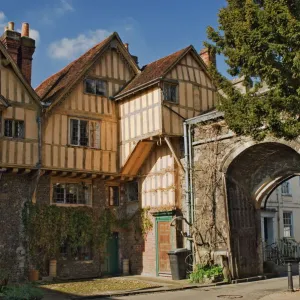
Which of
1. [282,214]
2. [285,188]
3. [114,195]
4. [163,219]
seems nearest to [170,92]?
[163,219]

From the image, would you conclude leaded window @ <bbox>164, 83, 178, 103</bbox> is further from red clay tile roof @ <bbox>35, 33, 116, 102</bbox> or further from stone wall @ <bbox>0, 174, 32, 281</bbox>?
stone wall @ <bbox>0, 174, 32, 281</bbox>

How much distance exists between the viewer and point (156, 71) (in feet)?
68.7

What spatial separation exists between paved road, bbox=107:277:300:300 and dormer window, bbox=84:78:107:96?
32.3 ft

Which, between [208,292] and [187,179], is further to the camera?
[187,179]

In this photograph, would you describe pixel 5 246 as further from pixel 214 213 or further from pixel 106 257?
pixel 214 213

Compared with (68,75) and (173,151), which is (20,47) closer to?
(68,75)

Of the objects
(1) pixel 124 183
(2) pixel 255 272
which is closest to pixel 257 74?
(2) pixel 255 272

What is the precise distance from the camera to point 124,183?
22344mm

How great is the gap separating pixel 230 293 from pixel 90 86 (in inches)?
435

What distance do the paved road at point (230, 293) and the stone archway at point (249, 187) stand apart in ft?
5.00

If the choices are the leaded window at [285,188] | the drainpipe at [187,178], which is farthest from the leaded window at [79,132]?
the leaded window at [285,188]

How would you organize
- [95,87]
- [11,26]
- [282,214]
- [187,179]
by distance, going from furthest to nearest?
1. [282,214]
2. [95,87]
3. [11,26]
4. [187,179]

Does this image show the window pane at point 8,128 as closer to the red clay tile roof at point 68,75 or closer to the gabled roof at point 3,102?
the gabled roof at point 3,102

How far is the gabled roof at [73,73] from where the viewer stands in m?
20.2
